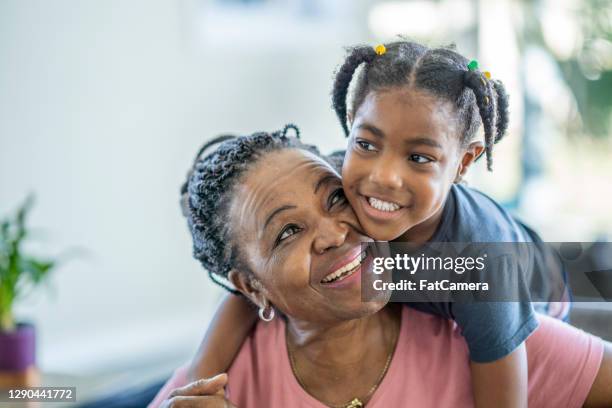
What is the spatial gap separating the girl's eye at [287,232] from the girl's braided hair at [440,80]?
0.71 feet

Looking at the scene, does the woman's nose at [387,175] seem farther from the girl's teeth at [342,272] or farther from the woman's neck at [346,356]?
the woman's neck at [346,356]

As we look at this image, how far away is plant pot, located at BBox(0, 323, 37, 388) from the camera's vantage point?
2.54 meters

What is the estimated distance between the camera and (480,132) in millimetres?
1359

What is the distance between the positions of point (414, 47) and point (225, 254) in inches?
18.2

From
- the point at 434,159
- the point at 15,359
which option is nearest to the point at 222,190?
the point at 434,159

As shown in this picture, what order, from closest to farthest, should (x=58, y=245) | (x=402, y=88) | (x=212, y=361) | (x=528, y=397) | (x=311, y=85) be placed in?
(x=402, y=88) → (x=528, y=397) → (x=212, y=361) → (x=58, y=245) → (x=311, y=85)

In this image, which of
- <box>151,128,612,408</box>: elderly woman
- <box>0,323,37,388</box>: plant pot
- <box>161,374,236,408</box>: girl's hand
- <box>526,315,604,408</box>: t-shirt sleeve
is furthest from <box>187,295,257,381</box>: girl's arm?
<box>0,323,37,388</box>: plant pot

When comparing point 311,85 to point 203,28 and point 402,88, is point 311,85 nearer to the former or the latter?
point 203,28

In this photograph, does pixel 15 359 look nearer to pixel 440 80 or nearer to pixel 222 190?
pixel 222 190

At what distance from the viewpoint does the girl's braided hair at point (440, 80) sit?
4.19 ft

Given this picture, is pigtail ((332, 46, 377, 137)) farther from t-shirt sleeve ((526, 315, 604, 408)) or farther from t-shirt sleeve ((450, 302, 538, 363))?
t-shirt sleeve ((526, 315, 604, 408))

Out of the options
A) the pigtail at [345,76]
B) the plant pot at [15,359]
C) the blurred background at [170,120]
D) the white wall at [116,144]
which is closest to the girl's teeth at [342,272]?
the pigtail at [345,76]

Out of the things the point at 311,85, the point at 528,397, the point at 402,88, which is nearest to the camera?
the point at 402,88

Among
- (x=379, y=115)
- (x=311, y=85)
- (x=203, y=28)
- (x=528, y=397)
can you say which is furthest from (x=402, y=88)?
(x=311, y=85)
